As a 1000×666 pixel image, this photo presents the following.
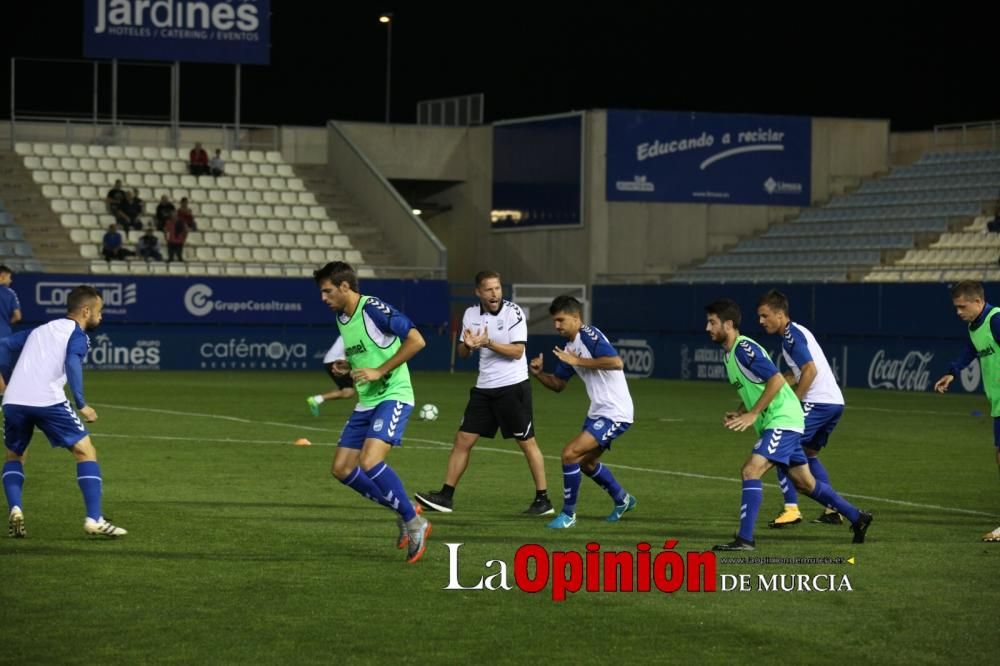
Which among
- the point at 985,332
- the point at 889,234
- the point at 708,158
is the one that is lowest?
the point at 985,332

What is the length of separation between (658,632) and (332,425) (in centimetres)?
1641

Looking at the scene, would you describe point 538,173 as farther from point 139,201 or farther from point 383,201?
point 139,201

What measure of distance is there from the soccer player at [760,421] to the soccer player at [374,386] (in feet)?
7.30

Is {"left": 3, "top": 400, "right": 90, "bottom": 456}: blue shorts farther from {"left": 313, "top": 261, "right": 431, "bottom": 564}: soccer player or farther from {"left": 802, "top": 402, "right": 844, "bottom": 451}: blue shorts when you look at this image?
{"left": 802, "top": 402, "right": 844, "bottom": 451}: blue shorts

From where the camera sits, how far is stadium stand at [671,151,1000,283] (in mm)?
43531

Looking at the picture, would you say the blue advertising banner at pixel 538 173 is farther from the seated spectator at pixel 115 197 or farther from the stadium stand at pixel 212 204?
the seated spectator at pixel 115 197

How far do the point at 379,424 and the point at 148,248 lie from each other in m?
33.5

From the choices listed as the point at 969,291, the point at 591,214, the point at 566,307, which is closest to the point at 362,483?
the point at 566,307

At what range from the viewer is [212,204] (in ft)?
161

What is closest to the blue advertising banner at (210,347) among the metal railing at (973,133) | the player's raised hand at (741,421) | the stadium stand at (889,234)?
the stadium stand at (889,234)

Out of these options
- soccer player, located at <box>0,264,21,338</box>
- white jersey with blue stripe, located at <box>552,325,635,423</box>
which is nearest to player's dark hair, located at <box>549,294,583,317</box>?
white jersey with blue stripe, located at <box>552,325,635,423</box>

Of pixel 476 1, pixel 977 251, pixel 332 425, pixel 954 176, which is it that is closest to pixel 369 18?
pixel 476 1

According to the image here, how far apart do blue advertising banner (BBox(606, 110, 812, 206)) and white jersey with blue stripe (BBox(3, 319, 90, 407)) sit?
37582 millimetres

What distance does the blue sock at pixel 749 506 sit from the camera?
12.0 meters
